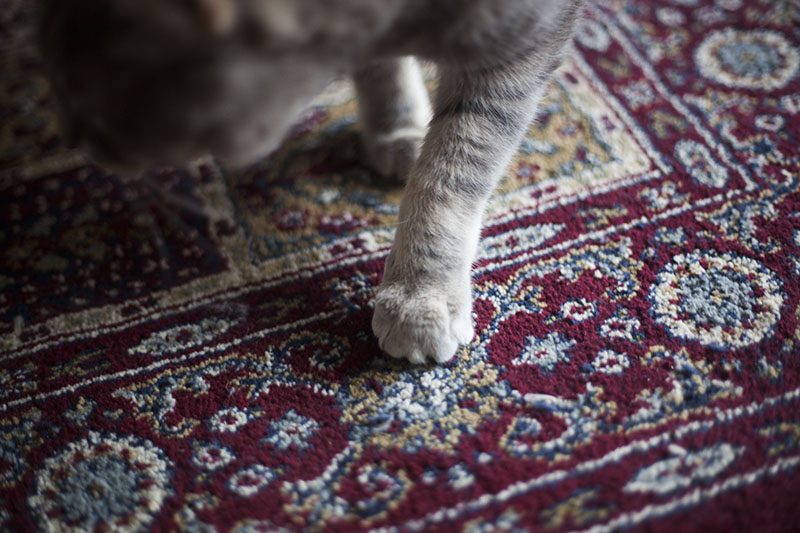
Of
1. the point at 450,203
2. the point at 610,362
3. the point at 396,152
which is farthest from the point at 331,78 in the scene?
the point at 610,362

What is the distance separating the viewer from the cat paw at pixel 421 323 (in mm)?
781

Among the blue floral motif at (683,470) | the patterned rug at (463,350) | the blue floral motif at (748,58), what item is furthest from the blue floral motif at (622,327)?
the blue floral motif at (748,58)

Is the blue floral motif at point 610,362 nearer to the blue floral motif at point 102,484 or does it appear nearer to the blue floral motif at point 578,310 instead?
the blue floral motif at point 578,310

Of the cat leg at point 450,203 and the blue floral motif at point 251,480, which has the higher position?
the cat leg at point 450,203

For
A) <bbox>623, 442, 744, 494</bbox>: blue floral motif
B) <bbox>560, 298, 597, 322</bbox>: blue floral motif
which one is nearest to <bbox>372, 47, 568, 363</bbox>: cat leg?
<bbox>560, 298, 597, 322</bbox>: blue floral motif

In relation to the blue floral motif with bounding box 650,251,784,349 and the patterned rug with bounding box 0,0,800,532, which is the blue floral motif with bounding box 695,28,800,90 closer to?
the patterned rug with bounding box 0,0,800,532

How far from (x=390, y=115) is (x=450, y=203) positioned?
0.96 ft

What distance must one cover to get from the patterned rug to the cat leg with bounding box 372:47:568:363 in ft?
0.17

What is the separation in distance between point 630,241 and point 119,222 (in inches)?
30.5

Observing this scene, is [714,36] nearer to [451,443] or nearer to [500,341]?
[500,341]

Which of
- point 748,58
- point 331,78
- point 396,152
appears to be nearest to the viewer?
point 331,78

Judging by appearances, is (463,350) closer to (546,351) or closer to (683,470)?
(546,351)

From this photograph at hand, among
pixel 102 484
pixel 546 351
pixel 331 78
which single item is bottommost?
pixel 102 484

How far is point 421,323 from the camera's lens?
2.56 ft
